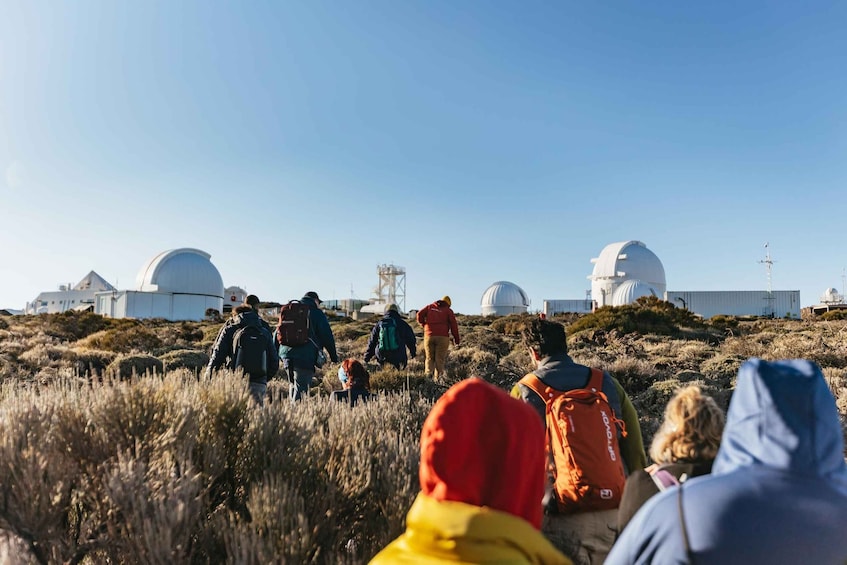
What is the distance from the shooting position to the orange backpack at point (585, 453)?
8.83ft

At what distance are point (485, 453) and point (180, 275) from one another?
1703 inches

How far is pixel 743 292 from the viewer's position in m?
43.0

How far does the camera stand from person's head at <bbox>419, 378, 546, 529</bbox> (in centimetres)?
125

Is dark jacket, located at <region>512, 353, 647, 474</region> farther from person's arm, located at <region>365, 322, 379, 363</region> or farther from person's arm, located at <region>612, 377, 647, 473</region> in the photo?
person's arm, located at <region>365, 322, 379, 363</region>

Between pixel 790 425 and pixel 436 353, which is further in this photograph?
pixel 436 353

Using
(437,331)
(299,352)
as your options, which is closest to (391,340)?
(437,331)

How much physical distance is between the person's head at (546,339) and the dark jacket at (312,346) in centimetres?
379

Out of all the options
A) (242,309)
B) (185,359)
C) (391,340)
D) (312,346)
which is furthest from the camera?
(185,359)

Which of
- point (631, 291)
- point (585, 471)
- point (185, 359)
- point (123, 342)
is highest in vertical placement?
point (631, 291)

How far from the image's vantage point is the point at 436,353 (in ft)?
32.6

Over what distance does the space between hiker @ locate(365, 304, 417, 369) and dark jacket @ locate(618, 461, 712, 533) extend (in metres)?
6.81

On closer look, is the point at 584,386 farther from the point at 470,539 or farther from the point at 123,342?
the point at 123,342

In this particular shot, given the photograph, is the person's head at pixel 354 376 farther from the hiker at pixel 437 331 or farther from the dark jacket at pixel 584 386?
the hiker at pixel 437 331

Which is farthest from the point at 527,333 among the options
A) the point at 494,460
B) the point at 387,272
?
the point at 387,272
